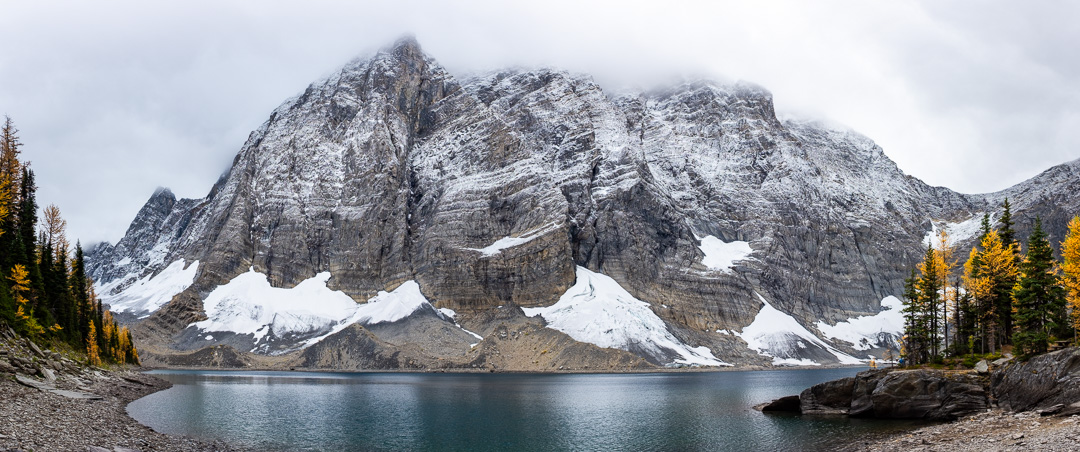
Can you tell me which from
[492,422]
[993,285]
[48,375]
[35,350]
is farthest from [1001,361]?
[35,350]

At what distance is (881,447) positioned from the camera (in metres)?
41.5

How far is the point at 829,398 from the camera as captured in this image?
62094 millimetres

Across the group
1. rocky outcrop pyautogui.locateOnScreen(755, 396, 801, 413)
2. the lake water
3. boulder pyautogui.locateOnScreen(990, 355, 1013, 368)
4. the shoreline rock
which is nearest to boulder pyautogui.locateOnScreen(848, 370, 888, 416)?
the lake water

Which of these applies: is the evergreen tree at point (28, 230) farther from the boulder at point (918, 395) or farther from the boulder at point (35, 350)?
the boulder at point (918, 395)

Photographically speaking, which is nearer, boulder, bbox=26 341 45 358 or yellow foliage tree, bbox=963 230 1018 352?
boulder, bbox=26 341 45 358

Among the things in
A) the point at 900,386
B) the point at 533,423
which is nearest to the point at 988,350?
the point at 900,386

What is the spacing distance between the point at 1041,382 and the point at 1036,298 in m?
11.9

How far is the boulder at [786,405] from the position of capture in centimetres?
6562

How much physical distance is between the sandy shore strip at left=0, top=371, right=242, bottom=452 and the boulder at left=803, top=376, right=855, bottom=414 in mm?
48559

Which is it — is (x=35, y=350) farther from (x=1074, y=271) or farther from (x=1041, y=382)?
(x=1074, y=271)

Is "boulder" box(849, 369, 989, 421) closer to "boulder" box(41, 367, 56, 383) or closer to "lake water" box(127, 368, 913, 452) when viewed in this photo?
"lake water" box(127, 368, 913, 452)

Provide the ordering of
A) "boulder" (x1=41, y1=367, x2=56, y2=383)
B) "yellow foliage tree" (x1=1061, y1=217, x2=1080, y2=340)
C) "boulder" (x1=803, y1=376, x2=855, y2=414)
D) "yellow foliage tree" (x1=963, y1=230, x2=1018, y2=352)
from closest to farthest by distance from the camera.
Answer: "boulder" (x1=41, y1=367, x2=56, y2=383) → "yellow foliage tree" (x1=1061, y1=217, x2=1080, y2=340) → "yellow foliage tree" (x1=963, y1=230, x2=1018, y2=352) → "boulder" (x1=803, y1=376, x2=855, y2=414)

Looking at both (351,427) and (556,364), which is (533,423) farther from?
(556,364)

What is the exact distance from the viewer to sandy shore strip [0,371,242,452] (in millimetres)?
30938
